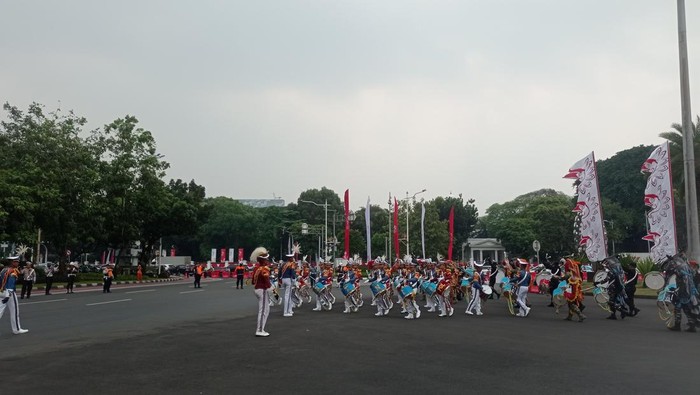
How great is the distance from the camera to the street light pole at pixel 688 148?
704 inches

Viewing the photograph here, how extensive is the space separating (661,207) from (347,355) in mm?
16246

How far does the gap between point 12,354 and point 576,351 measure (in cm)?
1073

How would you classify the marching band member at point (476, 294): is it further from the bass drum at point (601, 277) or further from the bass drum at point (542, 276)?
the bass drum at point (542, 276)

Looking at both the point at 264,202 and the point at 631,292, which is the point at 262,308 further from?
the point at 264,202

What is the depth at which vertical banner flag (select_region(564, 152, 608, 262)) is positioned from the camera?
76.1ft

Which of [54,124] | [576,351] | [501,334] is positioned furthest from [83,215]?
[576,351]

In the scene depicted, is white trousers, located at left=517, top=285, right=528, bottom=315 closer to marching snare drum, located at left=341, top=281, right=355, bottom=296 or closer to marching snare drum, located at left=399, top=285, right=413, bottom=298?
marching snare drum, located at left=399, top=285, right=413, bottom=298

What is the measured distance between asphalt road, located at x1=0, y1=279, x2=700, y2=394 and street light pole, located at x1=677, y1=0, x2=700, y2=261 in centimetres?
331

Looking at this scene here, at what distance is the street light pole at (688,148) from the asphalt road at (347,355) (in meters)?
3.31

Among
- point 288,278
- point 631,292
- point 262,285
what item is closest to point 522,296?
point 631,292

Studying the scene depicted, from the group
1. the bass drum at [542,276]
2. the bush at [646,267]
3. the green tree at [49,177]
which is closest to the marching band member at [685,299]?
the bass drum at [542,276]

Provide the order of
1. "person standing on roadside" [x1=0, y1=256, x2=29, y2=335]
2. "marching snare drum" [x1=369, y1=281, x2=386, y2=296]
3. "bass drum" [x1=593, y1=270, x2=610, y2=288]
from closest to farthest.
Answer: "person standing on roadside" [x1=0, y1=256, x2=29, y2=335], "marching snare drum" [x1=369, y1=281, x2=386, y2=296], "bass drum" [x1=593, y1=270, x2=610, y2=288]

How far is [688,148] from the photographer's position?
18375 millimetres

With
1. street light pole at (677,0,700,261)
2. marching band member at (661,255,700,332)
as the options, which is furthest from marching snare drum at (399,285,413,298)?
street light pole at (677,0,700,261)
